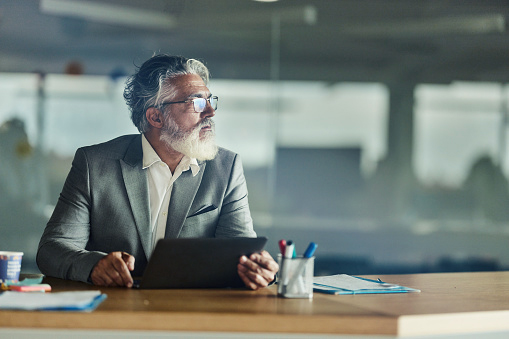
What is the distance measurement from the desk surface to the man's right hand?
50 millimetres

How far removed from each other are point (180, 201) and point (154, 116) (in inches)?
18.7

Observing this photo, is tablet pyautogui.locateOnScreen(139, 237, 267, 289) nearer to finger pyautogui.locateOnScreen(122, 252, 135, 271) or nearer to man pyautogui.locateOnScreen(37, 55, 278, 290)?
finger pyautogui.locateOnScreen(122, 252, 135, 271)

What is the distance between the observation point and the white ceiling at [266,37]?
16.3 feet

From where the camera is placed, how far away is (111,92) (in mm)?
5035

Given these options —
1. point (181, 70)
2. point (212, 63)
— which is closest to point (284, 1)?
point (212, 63)

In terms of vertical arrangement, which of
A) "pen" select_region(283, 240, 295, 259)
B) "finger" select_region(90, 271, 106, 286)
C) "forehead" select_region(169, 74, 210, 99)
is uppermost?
"forehead" select_region(169, 74, 210, 99)

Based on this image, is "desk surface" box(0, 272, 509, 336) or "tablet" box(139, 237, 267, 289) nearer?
"desk surface" box(0, 272, 509, 336)

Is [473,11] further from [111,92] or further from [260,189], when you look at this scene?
[111,92]

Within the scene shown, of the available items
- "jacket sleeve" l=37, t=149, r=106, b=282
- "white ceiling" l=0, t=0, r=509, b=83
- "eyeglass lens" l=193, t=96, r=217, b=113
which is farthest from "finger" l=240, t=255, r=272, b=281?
"white ceiling" l=0, t=0, r=509, b=83

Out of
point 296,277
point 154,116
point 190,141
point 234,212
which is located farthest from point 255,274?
point 154,116

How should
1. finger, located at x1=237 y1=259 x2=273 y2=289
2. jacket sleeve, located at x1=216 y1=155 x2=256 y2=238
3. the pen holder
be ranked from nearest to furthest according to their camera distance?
the pen holder
finger, located at x1=237 y1=259 x2=273 y2=289
jacket sleeve, located at x1=216 y1=155 x2=256 y2=238

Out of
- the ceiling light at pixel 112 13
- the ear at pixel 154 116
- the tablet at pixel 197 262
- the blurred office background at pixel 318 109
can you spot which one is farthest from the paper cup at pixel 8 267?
the ceiling light at pixel 112 13

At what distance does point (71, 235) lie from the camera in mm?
2076

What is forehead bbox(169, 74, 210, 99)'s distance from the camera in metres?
2.48
